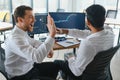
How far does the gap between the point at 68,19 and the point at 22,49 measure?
49.5 inches

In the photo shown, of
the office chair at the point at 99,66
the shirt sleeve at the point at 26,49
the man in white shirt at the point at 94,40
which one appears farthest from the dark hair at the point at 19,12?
the office chair at the point at 99,66

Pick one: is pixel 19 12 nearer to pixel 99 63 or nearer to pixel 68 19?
pixel 99 63

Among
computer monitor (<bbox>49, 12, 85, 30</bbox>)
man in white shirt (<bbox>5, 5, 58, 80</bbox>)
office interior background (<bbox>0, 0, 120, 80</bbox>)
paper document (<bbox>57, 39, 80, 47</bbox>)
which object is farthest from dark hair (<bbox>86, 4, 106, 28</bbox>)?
office interior background (<bbox>0, 0, 120, 80</bbox>)

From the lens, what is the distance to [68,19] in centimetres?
251

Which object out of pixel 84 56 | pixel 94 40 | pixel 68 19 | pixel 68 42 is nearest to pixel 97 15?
pixel 94 40

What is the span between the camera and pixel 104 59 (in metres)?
1.36

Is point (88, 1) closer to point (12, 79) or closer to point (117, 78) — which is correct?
point (117, 78)

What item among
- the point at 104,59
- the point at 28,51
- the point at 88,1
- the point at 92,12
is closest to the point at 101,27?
the point at 92,12

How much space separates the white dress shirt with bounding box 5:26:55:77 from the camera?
1.38 m

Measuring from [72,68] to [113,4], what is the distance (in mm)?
7361

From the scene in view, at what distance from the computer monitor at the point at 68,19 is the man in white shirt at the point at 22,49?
2.87 ft

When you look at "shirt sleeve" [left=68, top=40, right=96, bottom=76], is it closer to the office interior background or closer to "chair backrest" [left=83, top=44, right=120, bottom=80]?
"chair backrest" [left=83, top=44, right=120, bottom=80]

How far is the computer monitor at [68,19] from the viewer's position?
2479 millimetres

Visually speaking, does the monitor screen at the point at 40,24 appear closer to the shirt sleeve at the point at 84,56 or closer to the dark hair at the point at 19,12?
the dark hair at the point at 19,12
